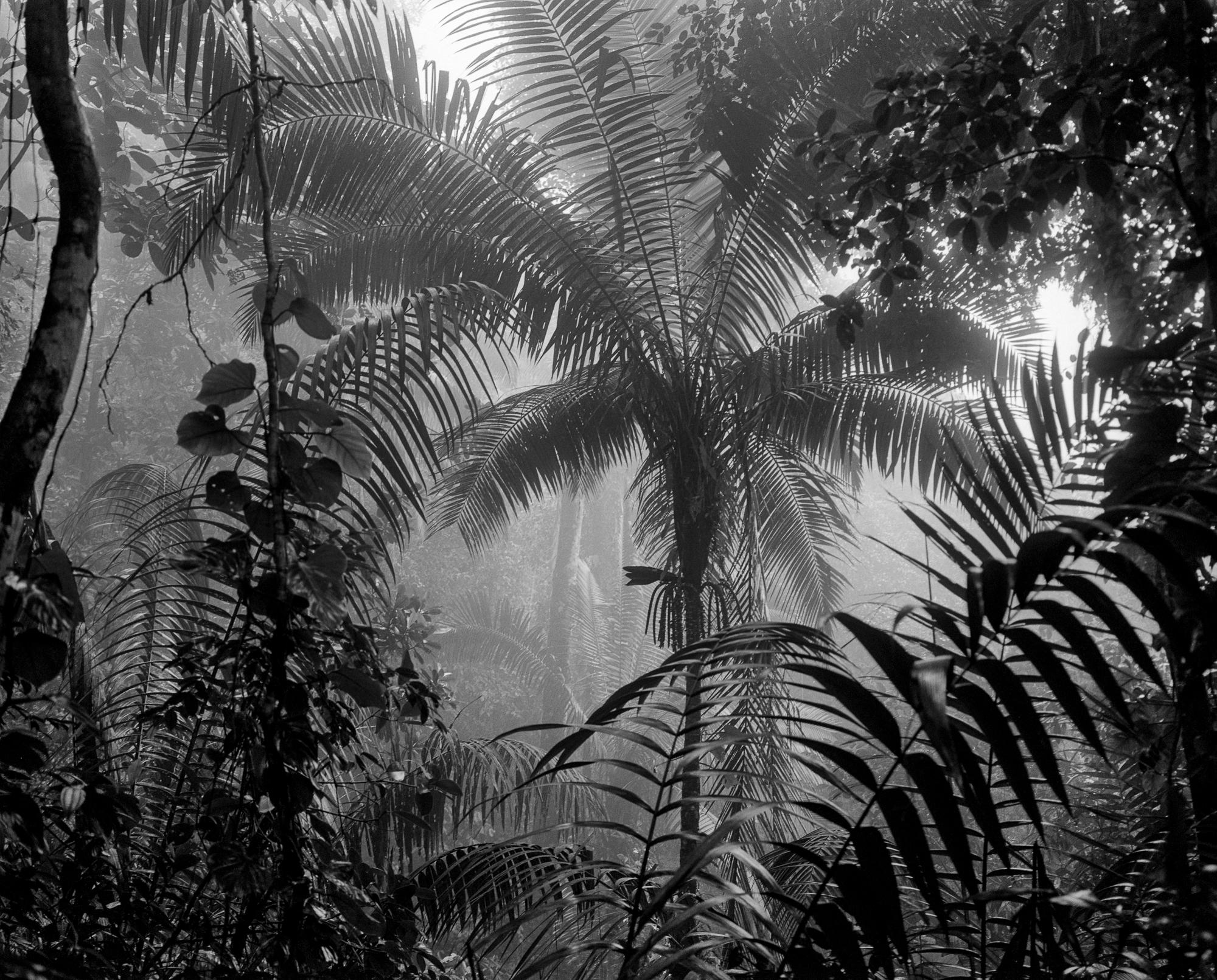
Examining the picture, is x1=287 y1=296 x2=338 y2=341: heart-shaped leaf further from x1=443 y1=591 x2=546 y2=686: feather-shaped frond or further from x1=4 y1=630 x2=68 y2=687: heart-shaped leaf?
x1=443 y1=591 x2=546 y2=686: feather-shaped frond

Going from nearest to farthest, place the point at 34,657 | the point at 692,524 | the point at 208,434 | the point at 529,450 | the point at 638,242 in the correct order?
the point at 34,657
the point at 208,434
the point at 692,524
the point at 638,242
the point at 529,450

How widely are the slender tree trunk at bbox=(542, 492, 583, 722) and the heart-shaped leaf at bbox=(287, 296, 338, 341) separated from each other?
27.0 ft

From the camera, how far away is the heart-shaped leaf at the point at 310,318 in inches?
58.4

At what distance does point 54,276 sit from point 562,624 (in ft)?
48.5

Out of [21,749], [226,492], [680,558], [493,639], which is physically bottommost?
[21,749]

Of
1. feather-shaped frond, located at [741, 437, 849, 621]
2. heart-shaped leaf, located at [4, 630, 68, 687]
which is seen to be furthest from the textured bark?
feather-shaped frond, located at [741, 437, 849, 621]

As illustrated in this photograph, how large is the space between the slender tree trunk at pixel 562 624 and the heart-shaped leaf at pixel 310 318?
823 cm

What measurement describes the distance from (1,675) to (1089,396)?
153 centimetres

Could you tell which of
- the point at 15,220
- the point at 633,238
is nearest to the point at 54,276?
the point at 15,220

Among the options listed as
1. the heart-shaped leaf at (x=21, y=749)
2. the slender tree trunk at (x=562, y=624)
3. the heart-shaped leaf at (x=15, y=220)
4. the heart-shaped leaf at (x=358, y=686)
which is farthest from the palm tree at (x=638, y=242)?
the slender tree trunk at (x=562, y=624)

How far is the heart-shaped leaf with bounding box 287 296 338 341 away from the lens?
148 cm

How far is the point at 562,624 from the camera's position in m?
15.8

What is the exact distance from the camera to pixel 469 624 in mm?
12914

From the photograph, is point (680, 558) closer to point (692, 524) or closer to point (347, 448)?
point (692, 524)
